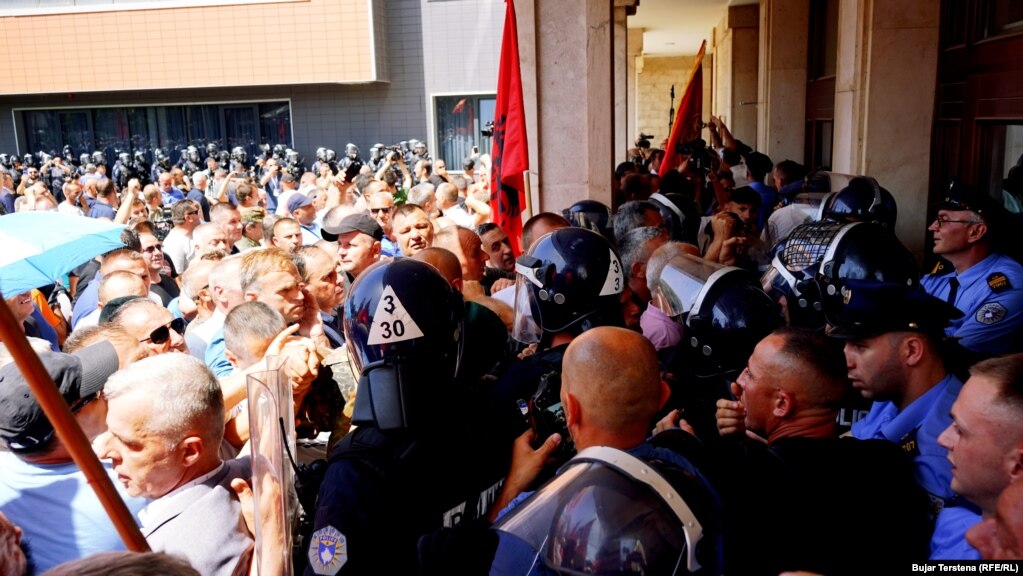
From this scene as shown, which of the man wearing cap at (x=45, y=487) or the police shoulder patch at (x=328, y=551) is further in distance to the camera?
the man wearing cap at (x=45, y=487)

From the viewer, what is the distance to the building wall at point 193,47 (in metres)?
28.0

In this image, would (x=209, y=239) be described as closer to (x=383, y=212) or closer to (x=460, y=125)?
(x=383, y=212)

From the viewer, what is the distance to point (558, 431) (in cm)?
275

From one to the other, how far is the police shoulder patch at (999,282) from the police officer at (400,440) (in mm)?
3393

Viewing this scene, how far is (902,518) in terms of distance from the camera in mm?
2459

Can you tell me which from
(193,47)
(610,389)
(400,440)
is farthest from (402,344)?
(193,47)

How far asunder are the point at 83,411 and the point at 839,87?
21.8 feet

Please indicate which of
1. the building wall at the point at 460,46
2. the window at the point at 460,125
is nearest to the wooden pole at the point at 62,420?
the building wall at the point at 460,46

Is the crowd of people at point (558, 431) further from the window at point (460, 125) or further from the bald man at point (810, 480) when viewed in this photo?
the window at point (460, 125)

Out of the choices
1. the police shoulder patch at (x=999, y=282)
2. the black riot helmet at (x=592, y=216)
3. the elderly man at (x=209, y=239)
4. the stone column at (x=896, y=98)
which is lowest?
the police shoulder patch at (x=999, y=282)

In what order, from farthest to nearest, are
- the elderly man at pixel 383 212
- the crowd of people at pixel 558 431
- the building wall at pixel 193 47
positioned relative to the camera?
the building wall at pixel 193 47, the elderly man at pixel 383 212, the crowd of people at pixel 558 431

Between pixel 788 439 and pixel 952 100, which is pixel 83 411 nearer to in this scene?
pixel 788 439

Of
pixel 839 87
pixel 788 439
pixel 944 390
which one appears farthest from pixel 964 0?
pixel 788 439

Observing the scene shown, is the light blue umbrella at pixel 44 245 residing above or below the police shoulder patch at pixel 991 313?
above
